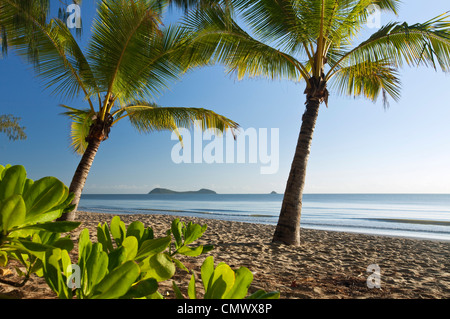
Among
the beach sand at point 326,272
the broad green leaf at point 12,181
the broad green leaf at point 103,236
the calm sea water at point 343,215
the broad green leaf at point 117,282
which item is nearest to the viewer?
the broad green leaf at point 117,282

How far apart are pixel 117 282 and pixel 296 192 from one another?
15.4 ft

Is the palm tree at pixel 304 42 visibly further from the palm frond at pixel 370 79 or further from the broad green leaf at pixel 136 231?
the broad green leaf at pixel 136 231

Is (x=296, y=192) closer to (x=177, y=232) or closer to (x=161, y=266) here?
(x=177, y=232)

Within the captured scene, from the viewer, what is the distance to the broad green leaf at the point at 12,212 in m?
0.50

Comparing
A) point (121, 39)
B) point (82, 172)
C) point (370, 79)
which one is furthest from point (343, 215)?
point (121, 39)

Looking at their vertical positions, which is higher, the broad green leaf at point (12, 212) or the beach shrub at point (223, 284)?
the broad green leaf at point (12, 212)

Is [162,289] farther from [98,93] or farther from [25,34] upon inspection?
[25,34]

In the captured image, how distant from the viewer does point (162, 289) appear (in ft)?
6.37

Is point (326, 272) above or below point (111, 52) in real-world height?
below

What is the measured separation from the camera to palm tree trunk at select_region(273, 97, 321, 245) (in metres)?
4.86

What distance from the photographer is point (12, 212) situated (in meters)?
0.51

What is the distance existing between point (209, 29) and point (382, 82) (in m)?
3.99

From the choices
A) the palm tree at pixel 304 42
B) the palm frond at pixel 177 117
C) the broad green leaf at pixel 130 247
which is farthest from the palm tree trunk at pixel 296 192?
the broad green leaf at pixel 130 247

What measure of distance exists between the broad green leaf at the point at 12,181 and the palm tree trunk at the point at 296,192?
4.65m
